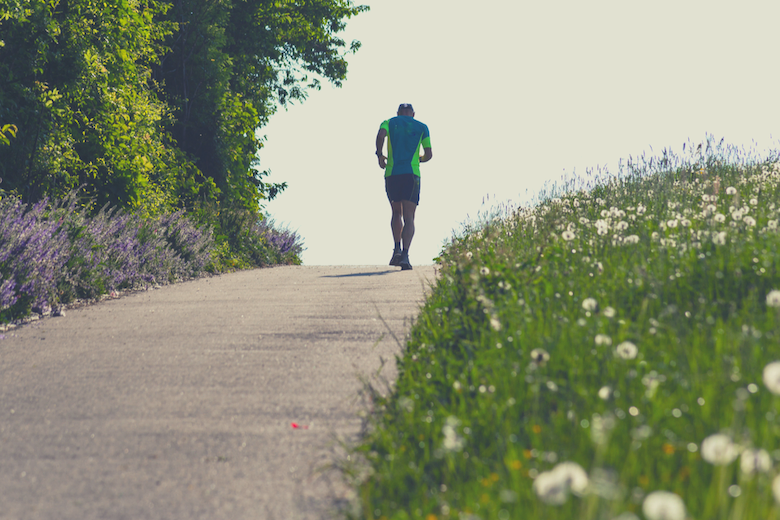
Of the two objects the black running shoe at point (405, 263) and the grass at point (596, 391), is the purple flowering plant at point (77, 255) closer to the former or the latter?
the black running shoe at point (405, 263)

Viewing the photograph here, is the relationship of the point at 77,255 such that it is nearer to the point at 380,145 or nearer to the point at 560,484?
the point at 380,145

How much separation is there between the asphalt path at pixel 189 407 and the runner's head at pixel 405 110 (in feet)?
17.7

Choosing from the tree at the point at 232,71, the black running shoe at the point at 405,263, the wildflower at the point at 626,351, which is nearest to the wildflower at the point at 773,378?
the wildflower at the point at 626,351

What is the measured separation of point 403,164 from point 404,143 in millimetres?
370

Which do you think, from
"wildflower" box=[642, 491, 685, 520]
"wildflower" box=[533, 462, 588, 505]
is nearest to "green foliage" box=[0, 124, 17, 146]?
"wildflower" box=[533, 462, 588, 505]

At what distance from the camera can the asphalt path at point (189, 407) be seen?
10.7 feet

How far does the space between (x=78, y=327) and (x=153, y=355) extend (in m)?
1.86

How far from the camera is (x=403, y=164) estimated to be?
40.8 feet

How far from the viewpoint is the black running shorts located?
40.9 feet

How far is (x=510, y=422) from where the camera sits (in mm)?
3088

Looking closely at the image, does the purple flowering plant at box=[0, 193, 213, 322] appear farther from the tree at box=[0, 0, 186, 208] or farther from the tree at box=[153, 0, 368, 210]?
the tree at box=[153, 0, 368, 210]

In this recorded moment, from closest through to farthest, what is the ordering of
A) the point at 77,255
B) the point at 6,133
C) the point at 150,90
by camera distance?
the point at 77,255, the point at 6,133, the point at 150,90

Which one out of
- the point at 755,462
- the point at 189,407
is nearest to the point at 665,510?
the point at 755,462

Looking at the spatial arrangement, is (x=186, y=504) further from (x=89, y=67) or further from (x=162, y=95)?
(x=162, y=95)
